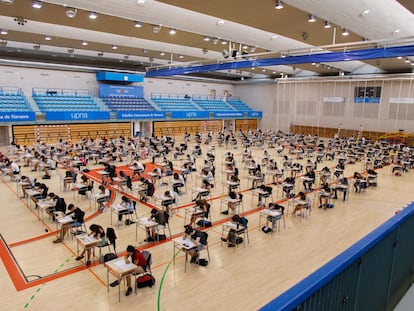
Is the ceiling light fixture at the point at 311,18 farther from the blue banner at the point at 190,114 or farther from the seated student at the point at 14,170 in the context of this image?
the blue banner at the point at 190,114

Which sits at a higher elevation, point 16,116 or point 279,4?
point 279,4

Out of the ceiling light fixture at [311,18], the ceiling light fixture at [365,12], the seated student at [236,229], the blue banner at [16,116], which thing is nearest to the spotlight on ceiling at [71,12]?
the ceiling light fixture at [311,18]

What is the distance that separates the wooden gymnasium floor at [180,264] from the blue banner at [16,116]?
49.7ft

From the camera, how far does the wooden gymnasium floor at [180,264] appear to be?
7012 mm

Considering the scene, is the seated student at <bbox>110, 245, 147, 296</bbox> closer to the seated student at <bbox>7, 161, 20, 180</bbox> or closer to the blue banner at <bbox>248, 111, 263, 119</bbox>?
the seated student at <bbox>7, 161, 20, 180</bbox>

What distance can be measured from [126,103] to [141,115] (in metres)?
3.11

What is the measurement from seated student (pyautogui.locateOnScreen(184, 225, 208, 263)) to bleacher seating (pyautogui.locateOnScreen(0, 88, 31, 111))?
24.9 m

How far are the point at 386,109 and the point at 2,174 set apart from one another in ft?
116

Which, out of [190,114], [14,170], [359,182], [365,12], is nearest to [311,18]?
[365,12]

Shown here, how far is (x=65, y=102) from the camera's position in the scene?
3106 centimetres

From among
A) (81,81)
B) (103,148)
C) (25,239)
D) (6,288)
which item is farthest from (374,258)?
(81,81)

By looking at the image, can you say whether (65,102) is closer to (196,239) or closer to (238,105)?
(238,105)

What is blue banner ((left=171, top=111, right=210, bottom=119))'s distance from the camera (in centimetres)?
3675

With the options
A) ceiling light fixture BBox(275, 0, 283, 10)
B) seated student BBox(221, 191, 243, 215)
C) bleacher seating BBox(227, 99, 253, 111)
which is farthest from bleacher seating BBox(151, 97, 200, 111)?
seated student BBox(221, 191, 243, 215)
